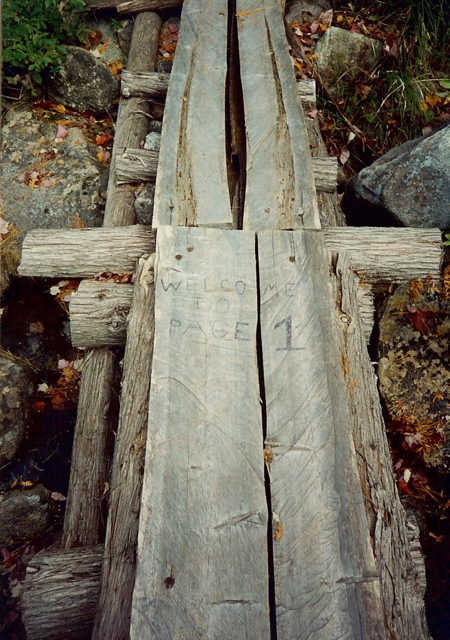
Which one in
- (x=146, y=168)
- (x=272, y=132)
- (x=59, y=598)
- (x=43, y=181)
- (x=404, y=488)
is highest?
(x=272, y=132)

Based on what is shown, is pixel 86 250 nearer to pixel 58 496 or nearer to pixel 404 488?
pixel 58 496

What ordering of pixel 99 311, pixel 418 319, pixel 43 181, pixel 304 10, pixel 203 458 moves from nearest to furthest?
1. pixel 203 458
2. pixel 99 311
3. pixel 418 319
4. pixel 43 181
5. pixel 304 10

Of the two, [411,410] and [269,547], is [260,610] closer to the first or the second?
[269,547]

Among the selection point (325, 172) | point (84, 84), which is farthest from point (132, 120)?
point (325, 172)

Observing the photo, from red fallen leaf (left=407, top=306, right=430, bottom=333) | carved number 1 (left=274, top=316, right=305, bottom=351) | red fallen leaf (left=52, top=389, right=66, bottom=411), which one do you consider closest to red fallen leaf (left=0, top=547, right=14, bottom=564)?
red fallen leaf (left=52, top=389, right=66, bottom=411)

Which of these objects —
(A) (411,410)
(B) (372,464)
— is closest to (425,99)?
(A) (411,410)

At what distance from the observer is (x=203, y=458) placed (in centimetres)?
192

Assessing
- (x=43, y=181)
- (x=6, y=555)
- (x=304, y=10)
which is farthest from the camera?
(x=304, y=10)

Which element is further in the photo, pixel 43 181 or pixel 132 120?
pixel 43 181

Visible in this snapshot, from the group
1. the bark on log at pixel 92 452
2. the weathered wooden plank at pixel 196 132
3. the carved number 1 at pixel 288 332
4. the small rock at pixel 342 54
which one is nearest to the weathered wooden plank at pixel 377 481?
the carved number 1 at pixel 288 332

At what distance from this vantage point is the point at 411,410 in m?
3.24

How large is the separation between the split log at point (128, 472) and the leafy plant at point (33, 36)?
305 cm

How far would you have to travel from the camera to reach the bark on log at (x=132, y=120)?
136 inches

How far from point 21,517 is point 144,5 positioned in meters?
4.94
